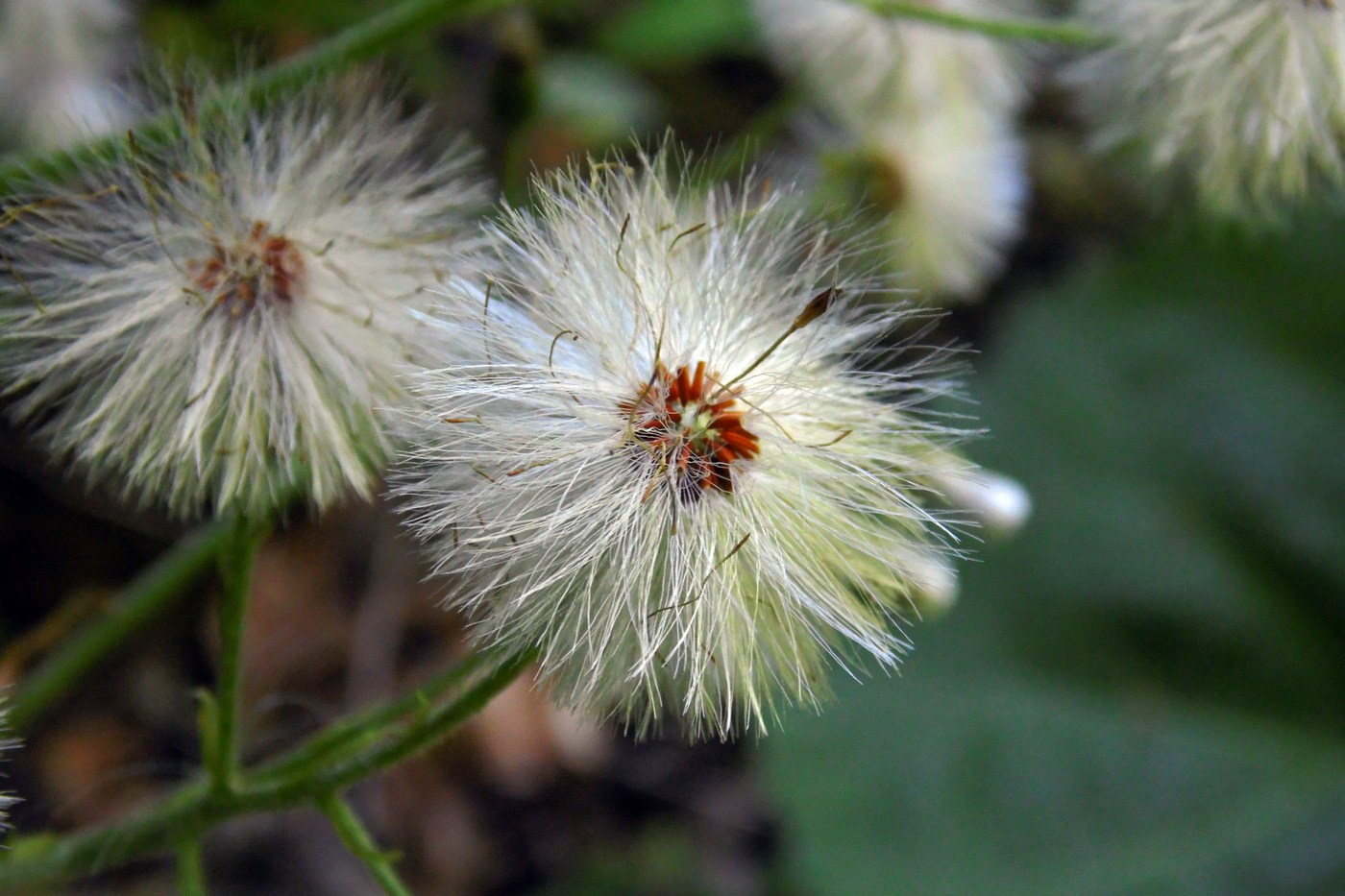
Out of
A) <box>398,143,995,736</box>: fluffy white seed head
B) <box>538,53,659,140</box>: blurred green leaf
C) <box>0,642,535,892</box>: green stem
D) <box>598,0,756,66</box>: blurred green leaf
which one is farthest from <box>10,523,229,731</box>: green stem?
<box>598,0,756,66</box>: blurred green leaf

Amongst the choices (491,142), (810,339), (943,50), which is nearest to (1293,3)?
(943,50)

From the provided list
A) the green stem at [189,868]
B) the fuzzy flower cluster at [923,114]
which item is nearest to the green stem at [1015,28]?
the fuzzy flower cluster at [923,114]

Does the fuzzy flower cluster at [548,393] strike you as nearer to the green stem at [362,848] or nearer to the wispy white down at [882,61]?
the green stem at [362,848]

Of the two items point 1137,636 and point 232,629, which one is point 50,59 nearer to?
point 232,629

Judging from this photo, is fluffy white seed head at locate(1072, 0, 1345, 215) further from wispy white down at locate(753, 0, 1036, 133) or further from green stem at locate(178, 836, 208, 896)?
green stem at locate(178, 836, 208, 896)

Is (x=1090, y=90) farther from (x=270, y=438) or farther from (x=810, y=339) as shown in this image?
(x=270, y=438)
